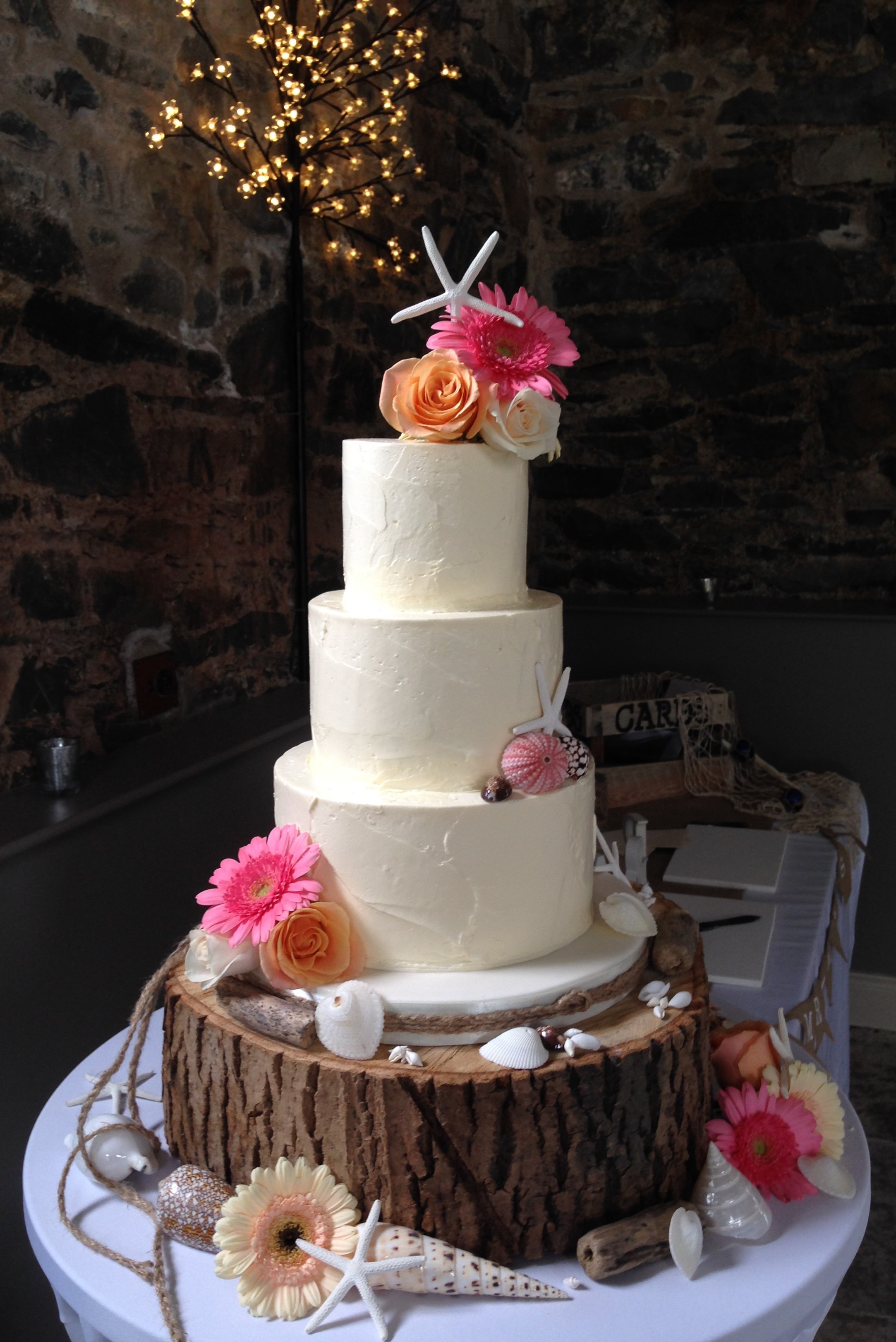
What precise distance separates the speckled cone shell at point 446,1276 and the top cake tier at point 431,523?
0.61m

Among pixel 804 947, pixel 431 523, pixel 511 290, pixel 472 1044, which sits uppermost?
pixel 511 290

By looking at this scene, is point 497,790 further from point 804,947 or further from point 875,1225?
point 875,1225

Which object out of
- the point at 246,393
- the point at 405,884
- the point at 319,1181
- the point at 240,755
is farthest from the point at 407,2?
the point at 319,1181

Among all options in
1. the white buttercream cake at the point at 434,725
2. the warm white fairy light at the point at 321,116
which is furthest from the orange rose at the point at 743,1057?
the warm white fairy light at the point at 321,116

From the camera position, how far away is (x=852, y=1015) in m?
3.20

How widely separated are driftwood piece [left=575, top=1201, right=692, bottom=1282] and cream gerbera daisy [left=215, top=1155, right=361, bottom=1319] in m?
0.22

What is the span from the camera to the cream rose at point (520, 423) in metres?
1.11

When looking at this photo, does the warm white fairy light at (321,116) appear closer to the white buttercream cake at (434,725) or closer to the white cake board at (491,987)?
the white buttercream cake at (434,725)

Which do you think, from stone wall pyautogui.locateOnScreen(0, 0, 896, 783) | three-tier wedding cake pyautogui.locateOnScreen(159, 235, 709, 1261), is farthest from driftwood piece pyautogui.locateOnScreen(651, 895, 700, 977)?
stone wall pyautogui.locateOnScreen(0, 0, 896, 783)

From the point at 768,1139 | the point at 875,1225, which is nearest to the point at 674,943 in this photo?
the point at 768,1139

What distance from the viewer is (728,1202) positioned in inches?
41.6

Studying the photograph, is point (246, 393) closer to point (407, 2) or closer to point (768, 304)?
point (407, 2)

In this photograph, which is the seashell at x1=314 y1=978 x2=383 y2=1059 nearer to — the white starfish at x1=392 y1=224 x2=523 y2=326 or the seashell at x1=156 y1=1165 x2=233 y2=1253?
the seashell at x1=156 y1=1165 x2=233 y2=1253

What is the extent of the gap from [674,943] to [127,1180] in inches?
25.4
